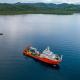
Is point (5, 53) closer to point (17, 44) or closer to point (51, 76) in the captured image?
point (17, 44)

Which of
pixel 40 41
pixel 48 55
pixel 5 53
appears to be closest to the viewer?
pixel 48 55

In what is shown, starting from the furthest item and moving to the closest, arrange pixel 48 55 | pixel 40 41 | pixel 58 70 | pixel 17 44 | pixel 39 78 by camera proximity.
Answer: pixel 40 41 < pixel 17 44 < pixel 48 55 < pixel 58 70 < pixel 39 78

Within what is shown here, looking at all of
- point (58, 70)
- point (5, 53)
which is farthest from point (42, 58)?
point (5, 53)

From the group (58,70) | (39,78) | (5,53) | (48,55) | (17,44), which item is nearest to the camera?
(39,78)

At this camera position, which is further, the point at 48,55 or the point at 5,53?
the point at 5,53

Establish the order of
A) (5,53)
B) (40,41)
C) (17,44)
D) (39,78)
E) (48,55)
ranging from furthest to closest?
(40,41) → (17,44) → (5,53) → (48,55) → (39,78)

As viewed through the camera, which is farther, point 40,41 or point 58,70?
point 40,41

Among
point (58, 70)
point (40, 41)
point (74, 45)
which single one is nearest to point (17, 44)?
point (40, 41)

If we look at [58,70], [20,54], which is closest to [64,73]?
[58,70]

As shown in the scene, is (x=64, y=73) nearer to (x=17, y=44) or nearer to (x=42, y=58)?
(x=42, y=58)
